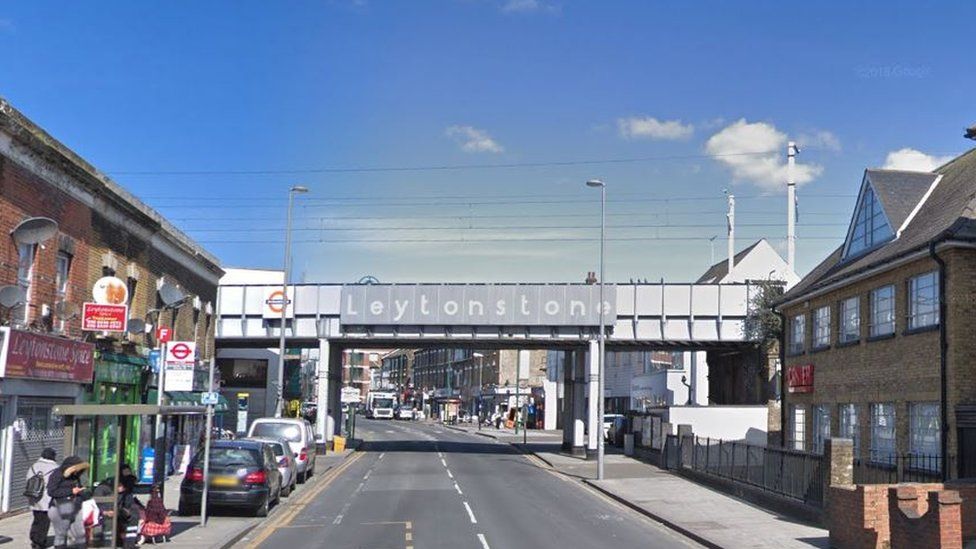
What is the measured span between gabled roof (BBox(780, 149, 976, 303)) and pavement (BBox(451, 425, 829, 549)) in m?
6.90

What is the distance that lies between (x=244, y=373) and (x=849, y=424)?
4621cm

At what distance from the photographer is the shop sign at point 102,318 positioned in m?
22.8

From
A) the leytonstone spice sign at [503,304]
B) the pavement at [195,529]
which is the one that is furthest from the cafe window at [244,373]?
the pavement at [195,529]

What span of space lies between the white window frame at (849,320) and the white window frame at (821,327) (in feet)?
3.46

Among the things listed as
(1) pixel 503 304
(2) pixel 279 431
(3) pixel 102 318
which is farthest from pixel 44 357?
(1) pixel 503 304

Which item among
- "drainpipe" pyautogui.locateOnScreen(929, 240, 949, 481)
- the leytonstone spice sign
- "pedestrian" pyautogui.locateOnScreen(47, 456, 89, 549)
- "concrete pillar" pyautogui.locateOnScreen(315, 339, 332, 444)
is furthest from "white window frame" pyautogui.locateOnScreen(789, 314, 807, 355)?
"pedestrian" pyautogui.locateOnScreen(47, 456, 89, 549)

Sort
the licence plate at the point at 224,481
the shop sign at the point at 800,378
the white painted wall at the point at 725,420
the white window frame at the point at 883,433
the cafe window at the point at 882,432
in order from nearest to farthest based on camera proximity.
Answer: the licence plate at the point at 224,481, the white window frame at the point at 883,433, the cafe window at the point at 882,432, the shop sign at the point at 800,378, the white painted wall at the point at 725,420

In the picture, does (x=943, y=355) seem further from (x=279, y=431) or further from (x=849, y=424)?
(x=279, y=431)

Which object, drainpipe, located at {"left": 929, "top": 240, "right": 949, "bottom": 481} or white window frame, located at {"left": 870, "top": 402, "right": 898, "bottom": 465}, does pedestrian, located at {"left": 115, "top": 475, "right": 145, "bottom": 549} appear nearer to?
drainpipe, located at {"left": 929, "top": 240, "right": 949, "bottom": 481}

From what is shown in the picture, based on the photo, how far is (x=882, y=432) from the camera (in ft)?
86.4

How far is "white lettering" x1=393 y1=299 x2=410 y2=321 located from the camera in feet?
152

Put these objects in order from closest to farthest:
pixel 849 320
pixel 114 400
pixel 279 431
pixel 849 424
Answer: pixel 114 400 < pixel 849 424 < pixel 849 320 < pixel 279 431

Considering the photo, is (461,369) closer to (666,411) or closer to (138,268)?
(666,411)

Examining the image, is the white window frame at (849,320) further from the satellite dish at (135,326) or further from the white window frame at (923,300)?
the satellite dish at (135,326)
